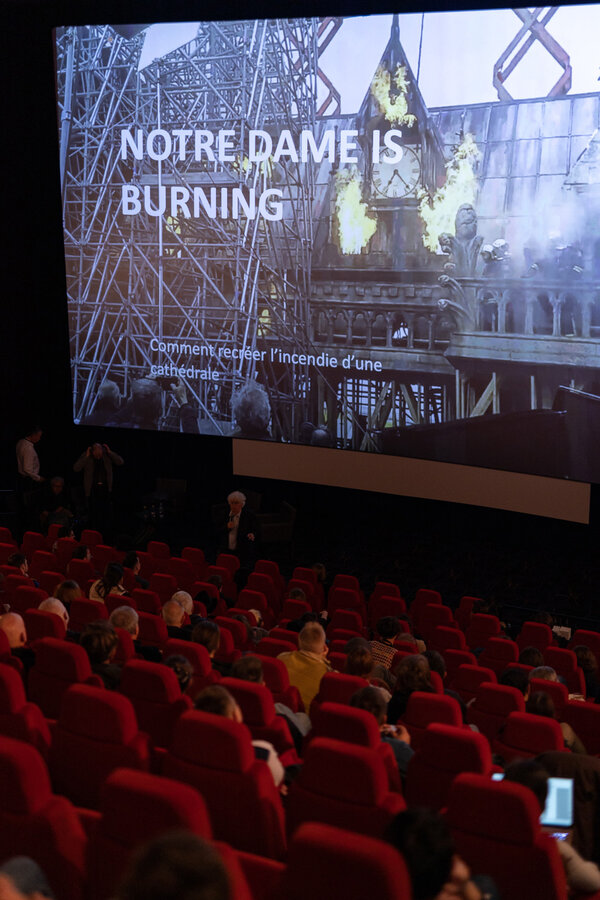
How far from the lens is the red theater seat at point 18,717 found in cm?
323

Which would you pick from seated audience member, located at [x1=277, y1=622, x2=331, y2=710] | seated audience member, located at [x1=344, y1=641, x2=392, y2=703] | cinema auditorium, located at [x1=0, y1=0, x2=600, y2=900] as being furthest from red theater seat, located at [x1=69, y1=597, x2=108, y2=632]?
seated audience member, located at [x1=344, y1=641, x2=392, y2=703]

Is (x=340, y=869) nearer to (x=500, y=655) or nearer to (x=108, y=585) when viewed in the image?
(x=500, y=655)

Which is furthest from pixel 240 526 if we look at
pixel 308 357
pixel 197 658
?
pixel 197 658

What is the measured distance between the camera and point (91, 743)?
3006 mm

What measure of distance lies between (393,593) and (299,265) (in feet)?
12.1

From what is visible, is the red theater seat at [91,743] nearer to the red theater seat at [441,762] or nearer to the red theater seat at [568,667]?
the red theater seat at [441,762]

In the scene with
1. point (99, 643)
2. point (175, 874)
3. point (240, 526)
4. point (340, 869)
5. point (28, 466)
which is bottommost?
point (240, 526)

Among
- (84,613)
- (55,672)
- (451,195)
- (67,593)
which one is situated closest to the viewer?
(55,672)

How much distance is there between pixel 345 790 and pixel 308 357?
754 cm

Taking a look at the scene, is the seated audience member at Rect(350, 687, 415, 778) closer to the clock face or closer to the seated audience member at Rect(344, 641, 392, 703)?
the seated audience member at Rect(344, 641, 392, 703)

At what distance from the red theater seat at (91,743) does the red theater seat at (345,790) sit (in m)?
0.55

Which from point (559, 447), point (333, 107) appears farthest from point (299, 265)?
point (559, 447)

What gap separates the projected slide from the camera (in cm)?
848

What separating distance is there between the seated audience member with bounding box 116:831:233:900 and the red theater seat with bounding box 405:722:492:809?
5.62ft
